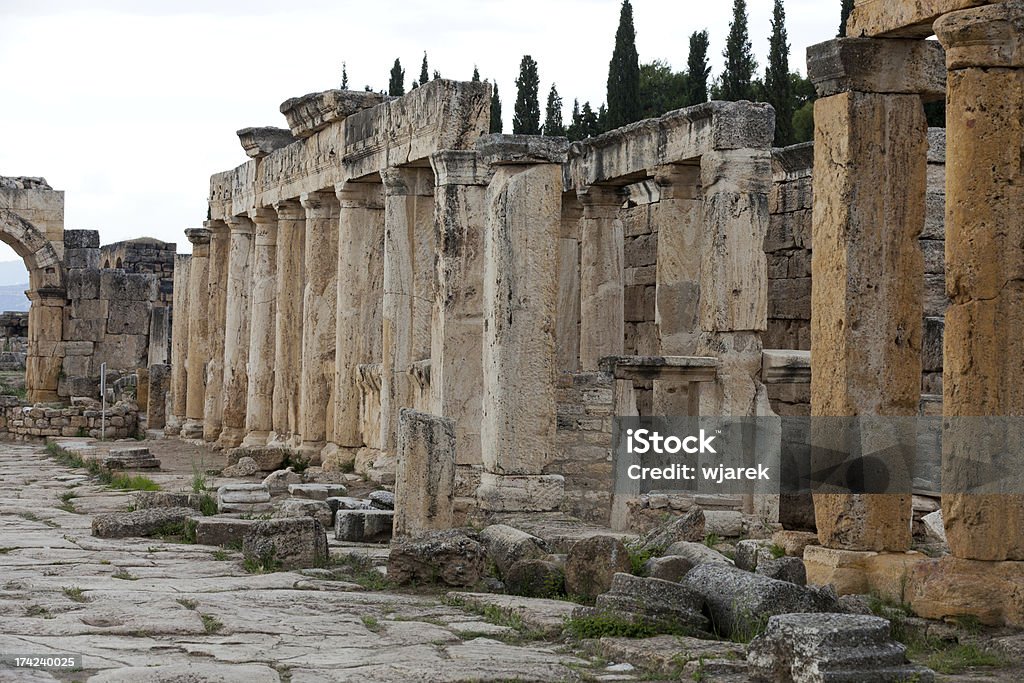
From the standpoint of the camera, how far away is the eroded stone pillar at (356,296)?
1808 centimetres

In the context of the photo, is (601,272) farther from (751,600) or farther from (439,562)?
(751,600)

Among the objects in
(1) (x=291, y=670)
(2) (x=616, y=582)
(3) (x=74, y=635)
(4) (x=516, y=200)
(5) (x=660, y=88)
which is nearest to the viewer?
(1) (x=291, y=670)

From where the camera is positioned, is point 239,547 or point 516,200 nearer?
point 239,547

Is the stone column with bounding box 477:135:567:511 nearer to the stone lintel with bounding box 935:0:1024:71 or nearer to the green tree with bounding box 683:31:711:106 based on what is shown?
the stone lintel with bounding box 935:0:1024:71

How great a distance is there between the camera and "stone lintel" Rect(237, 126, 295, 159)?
21969 mm

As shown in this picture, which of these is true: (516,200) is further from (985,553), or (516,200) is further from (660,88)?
(660,88)

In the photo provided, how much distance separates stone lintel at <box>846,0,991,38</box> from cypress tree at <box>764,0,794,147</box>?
20.2 m

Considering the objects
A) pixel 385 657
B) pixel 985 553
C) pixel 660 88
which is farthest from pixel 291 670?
pixel 660 88

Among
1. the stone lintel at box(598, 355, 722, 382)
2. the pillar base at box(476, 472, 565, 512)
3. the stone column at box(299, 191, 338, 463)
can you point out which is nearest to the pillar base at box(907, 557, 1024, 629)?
the pillar base at box(476, 472, 565, 512)

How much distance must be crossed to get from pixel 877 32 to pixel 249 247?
15.6 m

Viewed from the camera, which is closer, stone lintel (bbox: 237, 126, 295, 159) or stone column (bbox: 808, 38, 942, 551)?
stone column (bbox: 808, 38, 942, 551)

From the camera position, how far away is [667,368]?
14.6m

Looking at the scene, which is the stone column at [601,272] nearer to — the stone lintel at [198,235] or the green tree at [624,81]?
the stone lintel at [198,235]

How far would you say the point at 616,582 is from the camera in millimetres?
8070
